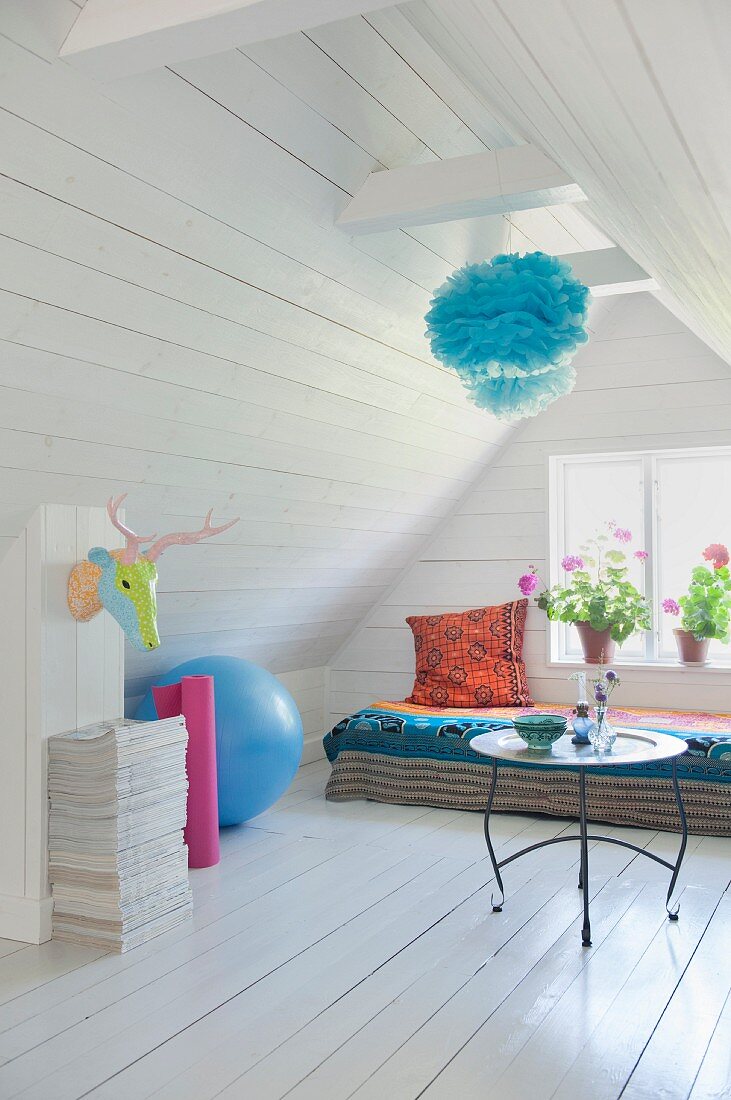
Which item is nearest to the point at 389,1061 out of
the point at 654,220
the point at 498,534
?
the point at 654,220

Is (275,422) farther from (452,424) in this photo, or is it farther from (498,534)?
(498,534)

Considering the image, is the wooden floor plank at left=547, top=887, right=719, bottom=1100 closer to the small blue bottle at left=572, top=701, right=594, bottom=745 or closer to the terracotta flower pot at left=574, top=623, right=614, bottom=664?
the small blue bottle at left=572, top=701, right=594, bottom=745

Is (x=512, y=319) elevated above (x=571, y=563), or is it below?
above

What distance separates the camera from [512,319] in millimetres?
2307

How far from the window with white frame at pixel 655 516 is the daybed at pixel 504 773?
447 millimetres

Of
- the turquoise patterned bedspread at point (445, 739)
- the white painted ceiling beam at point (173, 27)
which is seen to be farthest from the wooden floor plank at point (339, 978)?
the white painted ceiling beam at point (173, 27)

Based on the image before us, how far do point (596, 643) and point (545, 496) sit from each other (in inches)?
31.7

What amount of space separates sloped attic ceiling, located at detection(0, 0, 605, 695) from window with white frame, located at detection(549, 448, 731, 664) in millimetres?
1179

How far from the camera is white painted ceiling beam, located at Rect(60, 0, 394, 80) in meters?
1.51

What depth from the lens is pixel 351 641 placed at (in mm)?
5469

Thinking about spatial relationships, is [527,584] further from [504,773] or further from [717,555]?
[504,773]

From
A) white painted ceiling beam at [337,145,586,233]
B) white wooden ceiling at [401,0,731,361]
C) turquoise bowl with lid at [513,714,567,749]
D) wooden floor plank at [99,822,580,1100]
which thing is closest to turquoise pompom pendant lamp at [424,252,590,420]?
white painted ceiling beam at [337,145,586,233]

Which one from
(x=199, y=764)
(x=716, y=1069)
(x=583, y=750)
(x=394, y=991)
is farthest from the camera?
(x=199, y=764)

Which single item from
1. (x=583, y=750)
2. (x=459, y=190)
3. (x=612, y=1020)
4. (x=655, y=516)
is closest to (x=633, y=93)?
(x=459, y=190)
